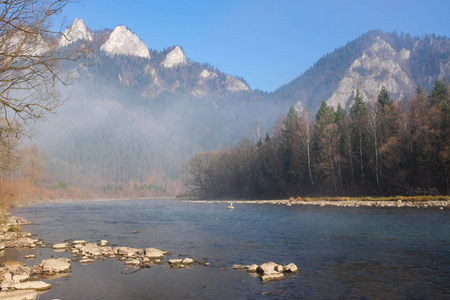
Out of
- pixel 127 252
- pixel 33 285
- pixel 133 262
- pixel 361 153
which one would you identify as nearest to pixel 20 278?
pixel 33 285

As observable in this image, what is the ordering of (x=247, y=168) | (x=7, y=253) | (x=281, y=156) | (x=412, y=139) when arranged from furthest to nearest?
(x=247, y=168) → (x=281, y=156) → (x=412, y=139) → (x=7, y=253)

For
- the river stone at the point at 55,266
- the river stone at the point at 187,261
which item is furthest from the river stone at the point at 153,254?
the river stone at the point at 55,266

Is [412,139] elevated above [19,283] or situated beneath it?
elevated above

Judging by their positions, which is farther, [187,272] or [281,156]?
[281,156]

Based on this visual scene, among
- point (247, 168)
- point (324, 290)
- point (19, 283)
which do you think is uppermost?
point (247, 168)

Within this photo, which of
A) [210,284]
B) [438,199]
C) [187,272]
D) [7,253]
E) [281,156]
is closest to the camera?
[210,284]

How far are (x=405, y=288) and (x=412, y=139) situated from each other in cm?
3719

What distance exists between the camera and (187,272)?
37.6ft

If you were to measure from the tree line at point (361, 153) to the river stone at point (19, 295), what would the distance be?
4024cm

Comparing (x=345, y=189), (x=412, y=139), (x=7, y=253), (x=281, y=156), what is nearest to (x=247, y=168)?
(x=281, y=156)

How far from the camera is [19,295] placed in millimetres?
8242

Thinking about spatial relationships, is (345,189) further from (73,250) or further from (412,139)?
(73,250)

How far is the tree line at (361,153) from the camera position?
125 ft

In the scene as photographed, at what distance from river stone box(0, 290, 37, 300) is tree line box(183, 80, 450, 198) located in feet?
132
